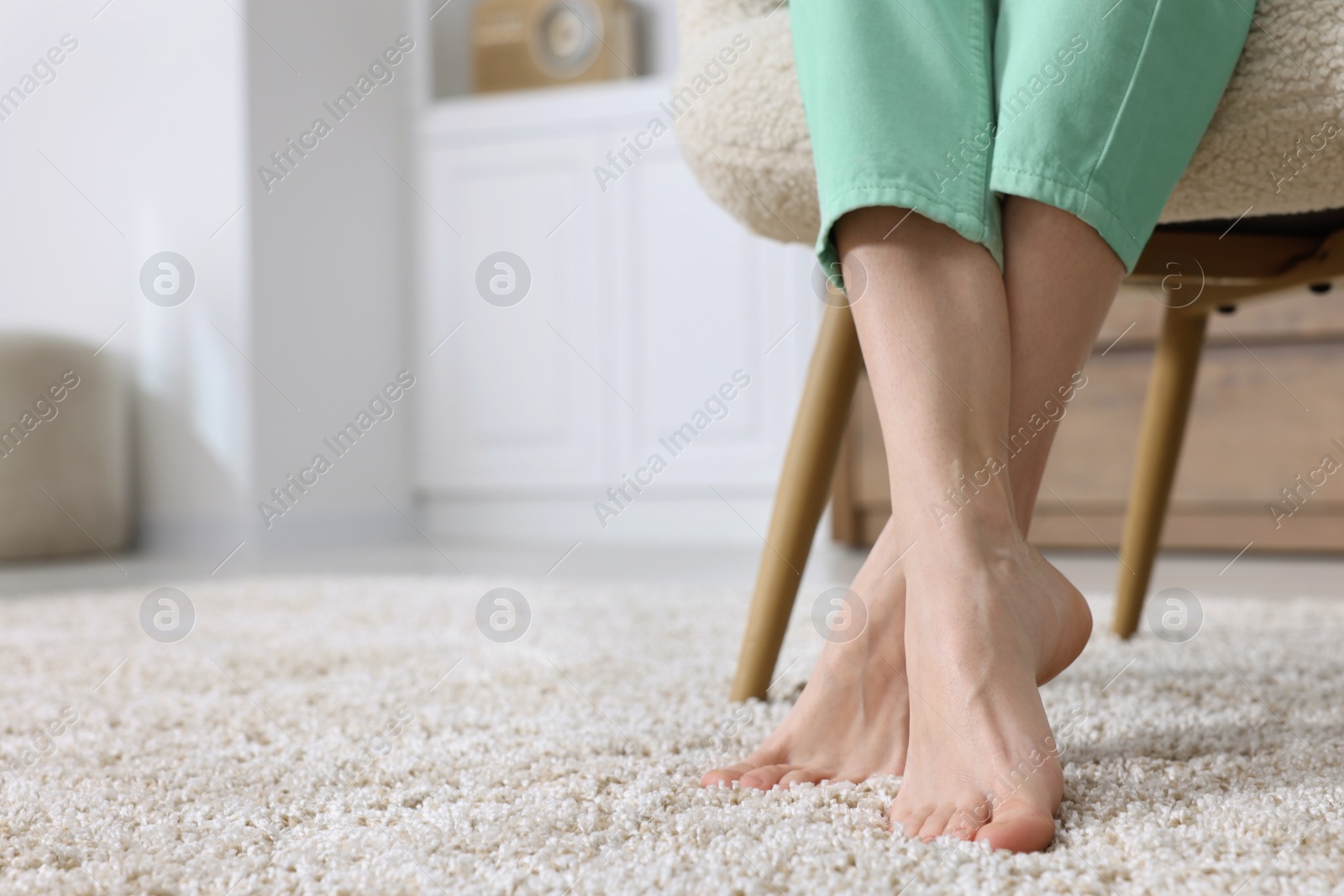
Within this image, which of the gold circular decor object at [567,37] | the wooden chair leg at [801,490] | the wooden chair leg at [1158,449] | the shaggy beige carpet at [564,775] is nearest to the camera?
the shaggy beige carpet at [564,775]

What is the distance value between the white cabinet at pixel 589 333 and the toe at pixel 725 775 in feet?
5.59

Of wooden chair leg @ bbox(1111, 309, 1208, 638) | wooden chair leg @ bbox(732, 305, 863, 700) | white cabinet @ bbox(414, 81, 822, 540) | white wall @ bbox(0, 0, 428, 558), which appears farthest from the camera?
white cabinet @ bbox(414, 81, 822, 540)

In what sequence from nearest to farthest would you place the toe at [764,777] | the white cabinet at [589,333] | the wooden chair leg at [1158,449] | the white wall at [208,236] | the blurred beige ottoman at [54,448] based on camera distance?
the toe at [764,777]
the wooden chair leg at [1158,449]
the blurred beige ottoman at [54,448]
the white wall at [208,236]
the white cabinet at [589,333]

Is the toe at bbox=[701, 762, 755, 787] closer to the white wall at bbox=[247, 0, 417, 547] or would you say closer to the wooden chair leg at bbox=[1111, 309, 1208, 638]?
the wooden chair leg at bbox=[1111, 309, 1208, 638]

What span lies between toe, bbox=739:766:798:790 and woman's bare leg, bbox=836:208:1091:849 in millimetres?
61

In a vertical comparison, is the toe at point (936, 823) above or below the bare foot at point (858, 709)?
above

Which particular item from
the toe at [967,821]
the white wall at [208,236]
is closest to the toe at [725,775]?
the toe at [967,821]

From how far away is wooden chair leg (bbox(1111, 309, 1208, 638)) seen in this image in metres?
0.88

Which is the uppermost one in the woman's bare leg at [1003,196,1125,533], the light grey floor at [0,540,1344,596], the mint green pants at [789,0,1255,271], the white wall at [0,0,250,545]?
the mint green pants at [789,0,1255,271]

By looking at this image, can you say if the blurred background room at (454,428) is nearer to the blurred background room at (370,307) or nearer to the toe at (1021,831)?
the blurred background room at (370,307)

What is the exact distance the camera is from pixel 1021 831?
397mm

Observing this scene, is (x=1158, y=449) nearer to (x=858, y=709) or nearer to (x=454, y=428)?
(x=858, y=709)

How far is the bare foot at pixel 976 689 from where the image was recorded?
43cm

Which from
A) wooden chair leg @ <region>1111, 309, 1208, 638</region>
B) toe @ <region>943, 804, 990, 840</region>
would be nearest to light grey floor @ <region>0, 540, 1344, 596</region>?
wooden chair leg @ <region>1111, 309, 1208, 638</region>
